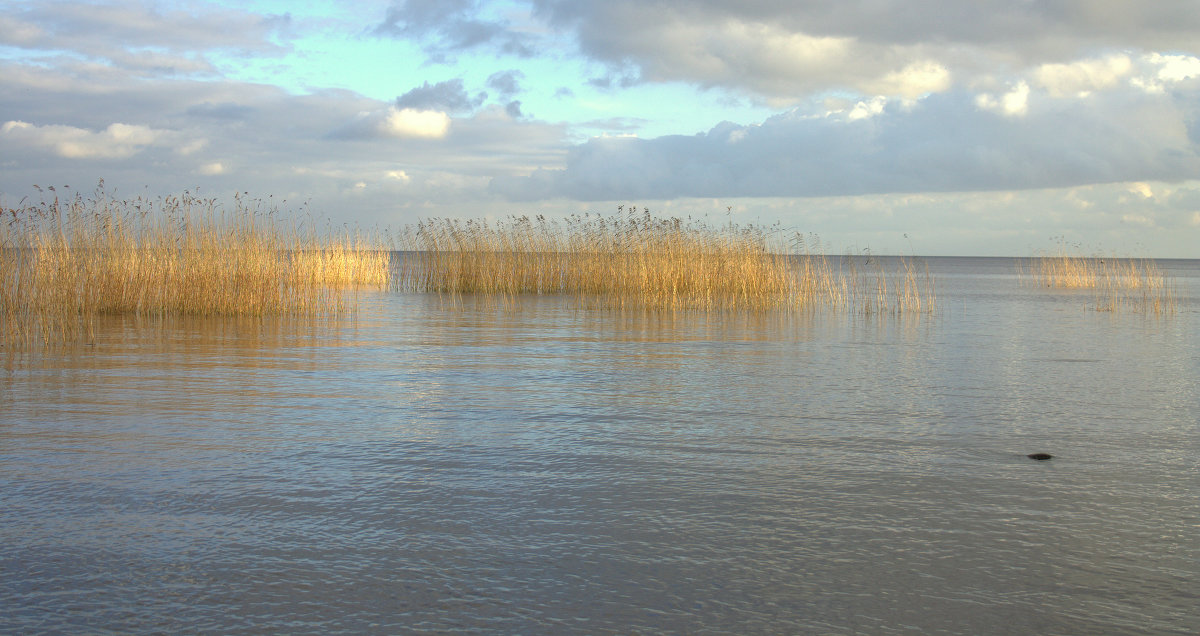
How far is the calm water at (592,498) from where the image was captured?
2762mm

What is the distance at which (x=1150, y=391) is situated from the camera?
7.05 meters

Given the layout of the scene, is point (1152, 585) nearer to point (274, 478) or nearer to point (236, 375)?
point (274, 478)

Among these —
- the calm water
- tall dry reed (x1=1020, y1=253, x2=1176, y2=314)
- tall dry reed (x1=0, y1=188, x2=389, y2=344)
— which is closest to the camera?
the calm water

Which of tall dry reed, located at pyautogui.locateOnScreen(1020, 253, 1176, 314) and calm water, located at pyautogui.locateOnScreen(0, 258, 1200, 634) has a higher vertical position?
tall dry reed, located at pyautogui.locateOnScreen(1020, 253, 1176, 314)

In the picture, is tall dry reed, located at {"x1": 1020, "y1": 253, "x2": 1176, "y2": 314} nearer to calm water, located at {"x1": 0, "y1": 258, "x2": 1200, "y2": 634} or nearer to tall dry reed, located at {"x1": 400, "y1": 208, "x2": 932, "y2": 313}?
tall dry reed, located at {"x1": 400, "y1": 208, "x2": 932, "y2": 313}

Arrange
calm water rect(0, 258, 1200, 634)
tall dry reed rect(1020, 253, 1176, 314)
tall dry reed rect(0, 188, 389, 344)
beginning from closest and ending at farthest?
1. calm water rect(0, 258, 1200, 634)
2. tall dry reed rect(0, 188, 389, 344)
3. tall dry reed rect(1020, 253, 1176, 314)

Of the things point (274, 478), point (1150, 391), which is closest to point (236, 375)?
point (274, 478)

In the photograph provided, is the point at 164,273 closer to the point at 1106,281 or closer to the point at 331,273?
the point at 331,273

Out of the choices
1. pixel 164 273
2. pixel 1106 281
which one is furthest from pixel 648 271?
pixel 1106 281

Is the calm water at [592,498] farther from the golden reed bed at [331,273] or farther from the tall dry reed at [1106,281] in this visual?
the tall dry reed at [1106,281]

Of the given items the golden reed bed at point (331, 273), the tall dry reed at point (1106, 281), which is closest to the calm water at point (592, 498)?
the golden reed bed at point (331, 273)

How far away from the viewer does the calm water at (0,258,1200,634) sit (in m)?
2.76

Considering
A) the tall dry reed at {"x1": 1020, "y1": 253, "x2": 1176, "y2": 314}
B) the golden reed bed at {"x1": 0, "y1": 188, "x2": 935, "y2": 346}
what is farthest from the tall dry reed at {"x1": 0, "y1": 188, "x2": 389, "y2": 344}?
the tall dry reed at {"x1": 1020, "y1": 253, "x2": 1176, "y2": 314}

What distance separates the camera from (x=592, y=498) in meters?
3.88
